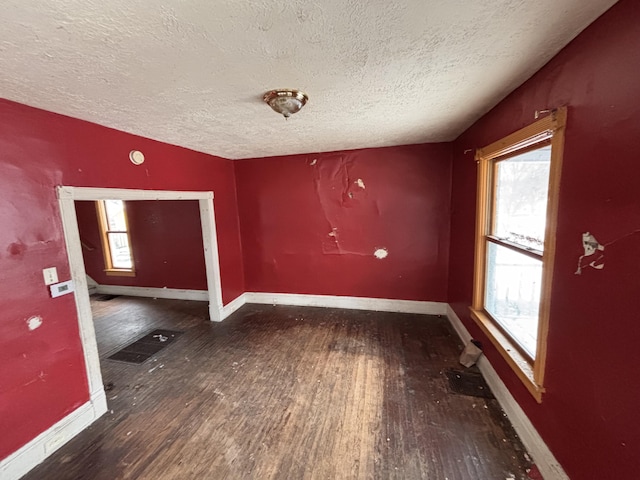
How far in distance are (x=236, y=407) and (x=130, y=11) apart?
242 cm

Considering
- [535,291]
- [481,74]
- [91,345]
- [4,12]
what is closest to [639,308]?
[535,291]

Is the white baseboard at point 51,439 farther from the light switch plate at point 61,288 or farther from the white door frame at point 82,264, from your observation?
the light switch plate at point 61,288

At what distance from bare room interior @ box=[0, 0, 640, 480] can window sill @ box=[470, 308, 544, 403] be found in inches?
0.9

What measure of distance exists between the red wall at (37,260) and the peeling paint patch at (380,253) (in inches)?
119

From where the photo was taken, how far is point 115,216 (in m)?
4.70

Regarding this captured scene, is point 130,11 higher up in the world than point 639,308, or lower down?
higher up

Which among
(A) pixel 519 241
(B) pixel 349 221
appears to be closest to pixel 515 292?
(A) pixel 519 241

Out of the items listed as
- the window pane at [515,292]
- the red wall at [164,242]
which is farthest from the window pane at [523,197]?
the red wall at [164,242]

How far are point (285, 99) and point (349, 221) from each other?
7.69 ft

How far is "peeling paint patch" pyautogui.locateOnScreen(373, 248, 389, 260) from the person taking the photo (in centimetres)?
370

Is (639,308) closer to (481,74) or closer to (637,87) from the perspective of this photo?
(637,87)

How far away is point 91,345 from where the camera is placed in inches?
78.8

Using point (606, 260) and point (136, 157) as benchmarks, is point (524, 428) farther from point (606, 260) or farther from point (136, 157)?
point (136, 157)

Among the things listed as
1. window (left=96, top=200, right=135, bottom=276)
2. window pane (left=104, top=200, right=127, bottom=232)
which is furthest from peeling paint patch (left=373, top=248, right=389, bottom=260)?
window pane (left=104, top=200, right=127, bottom=232)
